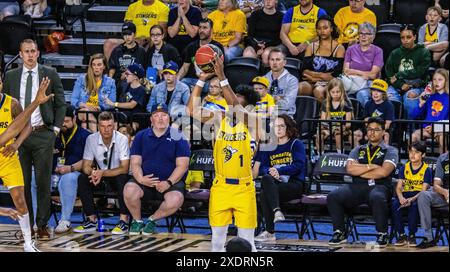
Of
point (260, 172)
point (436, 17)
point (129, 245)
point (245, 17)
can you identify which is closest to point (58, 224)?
point (129, 245)

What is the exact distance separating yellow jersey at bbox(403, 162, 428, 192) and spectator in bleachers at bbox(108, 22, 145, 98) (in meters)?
4.95

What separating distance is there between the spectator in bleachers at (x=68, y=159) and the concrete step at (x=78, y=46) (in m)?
3.60

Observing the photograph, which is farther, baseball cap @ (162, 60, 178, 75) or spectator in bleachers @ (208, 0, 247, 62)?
spectator in bleachers @ (208, 0, 247, 62)

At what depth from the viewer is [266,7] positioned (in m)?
16.7

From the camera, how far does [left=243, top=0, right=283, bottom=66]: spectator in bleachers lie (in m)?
16.6

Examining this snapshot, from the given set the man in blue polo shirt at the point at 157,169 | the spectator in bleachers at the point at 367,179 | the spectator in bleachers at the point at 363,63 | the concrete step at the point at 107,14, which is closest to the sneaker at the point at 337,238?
the spectator in bleachers at the point at 367,179

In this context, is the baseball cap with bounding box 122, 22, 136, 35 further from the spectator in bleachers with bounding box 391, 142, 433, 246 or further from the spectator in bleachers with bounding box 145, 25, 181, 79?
the spectator in bleachers with bounding box 391, 142, 433, 246

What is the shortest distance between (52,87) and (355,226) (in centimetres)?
404

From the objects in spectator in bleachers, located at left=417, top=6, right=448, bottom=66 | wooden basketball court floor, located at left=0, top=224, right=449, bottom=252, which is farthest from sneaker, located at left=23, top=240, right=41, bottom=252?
spectator in bleachers, located at left=417, top=6, right=448, bottom=66

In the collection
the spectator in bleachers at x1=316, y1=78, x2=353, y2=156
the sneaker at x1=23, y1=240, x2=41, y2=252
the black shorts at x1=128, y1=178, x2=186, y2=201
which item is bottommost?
the sneaker at x1=23, y1=240, x2=41, y2=252

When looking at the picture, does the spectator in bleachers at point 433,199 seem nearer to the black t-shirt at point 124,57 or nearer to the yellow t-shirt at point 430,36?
the yellow t-shirt at point 430,36

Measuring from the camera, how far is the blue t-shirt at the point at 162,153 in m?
13.9

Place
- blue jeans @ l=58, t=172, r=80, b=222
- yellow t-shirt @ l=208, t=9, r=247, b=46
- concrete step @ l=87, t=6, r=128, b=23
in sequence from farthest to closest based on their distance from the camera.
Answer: concrete step @ l=87, t=6, r=128, b=23 → yellow t-shirt @ l=208, t=9, r=247, b=46 → blue jeans @ l=58, t=172, r=80, b=222

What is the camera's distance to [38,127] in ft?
44.5
